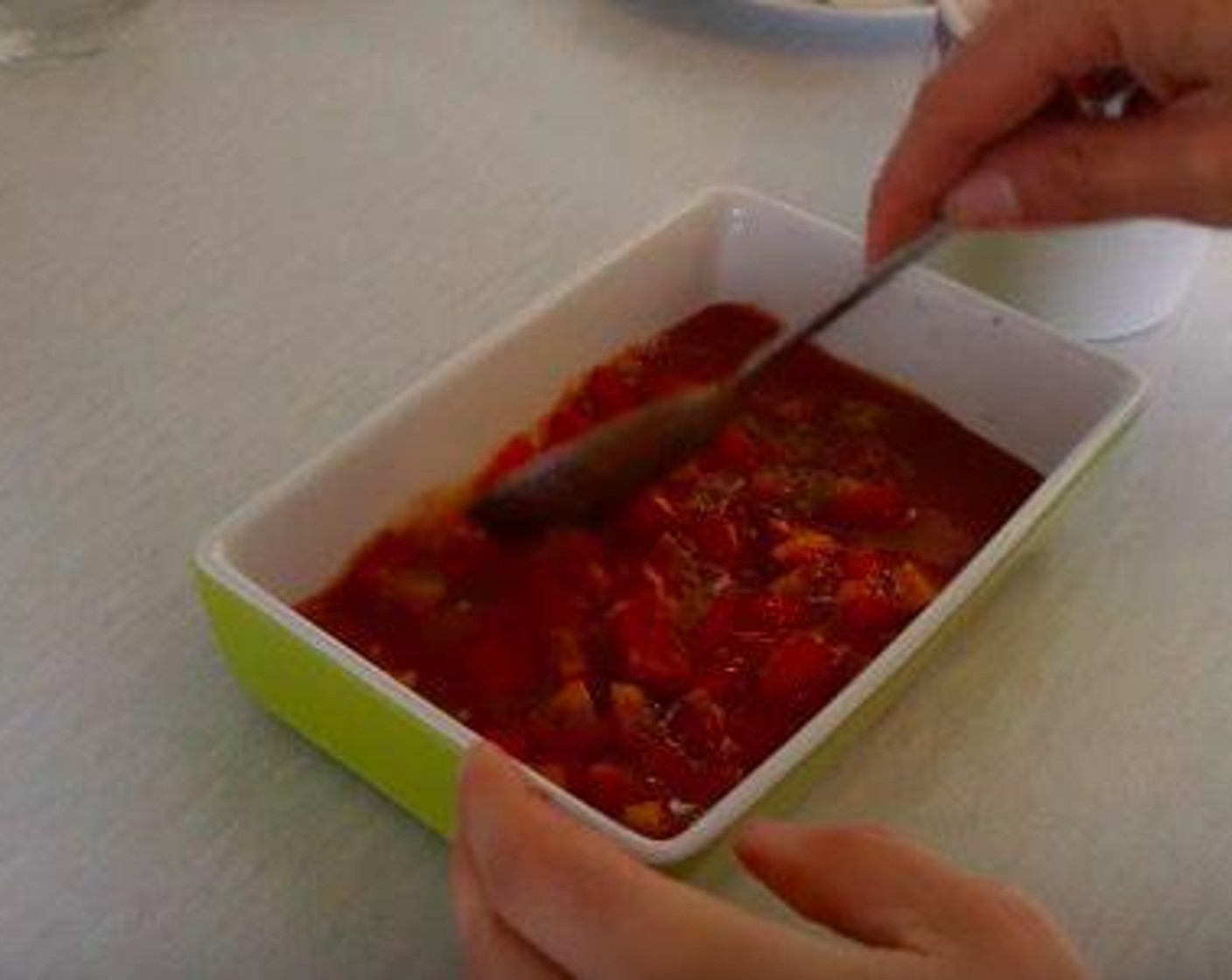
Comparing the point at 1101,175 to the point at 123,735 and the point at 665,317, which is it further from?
the point at 123,735

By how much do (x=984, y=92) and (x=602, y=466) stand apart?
197mm

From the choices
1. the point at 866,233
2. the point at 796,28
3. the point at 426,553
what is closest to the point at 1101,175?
the point at 866,233

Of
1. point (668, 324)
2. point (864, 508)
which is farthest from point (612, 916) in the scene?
point (668, 324)

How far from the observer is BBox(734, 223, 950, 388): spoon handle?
70 centimetres

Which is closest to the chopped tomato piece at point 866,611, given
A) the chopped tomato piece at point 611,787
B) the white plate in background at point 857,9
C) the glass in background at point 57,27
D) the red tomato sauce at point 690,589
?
the red tomato sauce at point 690,589

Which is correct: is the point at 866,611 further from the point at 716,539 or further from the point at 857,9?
the point at 857,9

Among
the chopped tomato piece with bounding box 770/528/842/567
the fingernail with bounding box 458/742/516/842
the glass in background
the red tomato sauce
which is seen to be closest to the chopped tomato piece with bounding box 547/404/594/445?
the red tomato sauce

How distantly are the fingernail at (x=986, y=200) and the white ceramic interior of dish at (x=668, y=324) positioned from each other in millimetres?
66

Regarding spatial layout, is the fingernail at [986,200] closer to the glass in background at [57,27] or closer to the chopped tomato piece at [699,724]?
the chopped tomato piece at [699,724]

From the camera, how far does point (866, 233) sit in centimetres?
74

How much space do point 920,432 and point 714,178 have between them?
0.23m

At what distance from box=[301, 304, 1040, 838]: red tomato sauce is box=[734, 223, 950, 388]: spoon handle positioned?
0.08 ft

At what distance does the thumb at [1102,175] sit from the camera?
645mm

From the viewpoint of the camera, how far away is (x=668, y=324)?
79 centimetres
